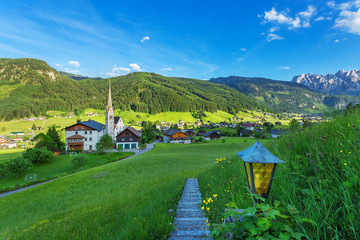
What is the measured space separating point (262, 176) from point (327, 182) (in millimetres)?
1462

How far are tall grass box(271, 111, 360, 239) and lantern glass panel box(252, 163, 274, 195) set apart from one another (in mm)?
360

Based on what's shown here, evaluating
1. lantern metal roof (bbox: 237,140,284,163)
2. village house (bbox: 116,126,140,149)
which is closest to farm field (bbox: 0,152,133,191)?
village house (bbox: 116,126,140,149)

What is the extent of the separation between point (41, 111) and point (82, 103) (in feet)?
132

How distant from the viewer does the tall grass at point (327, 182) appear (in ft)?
6.84

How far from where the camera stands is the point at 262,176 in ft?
9.37

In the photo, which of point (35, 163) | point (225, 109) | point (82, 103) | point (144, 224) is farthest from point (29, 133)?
point (225, 109)

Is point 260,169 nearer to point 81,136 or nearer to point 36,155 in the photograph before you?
point 36,155

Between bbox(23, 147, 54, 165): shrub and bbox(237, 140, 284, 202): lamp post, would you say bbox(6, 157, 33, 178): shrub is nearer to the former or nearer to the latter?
bbox(23, 147, 54, 165): shrub

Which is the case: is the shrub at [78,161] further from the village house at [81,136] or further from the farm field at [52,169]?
the village house at [81,136]

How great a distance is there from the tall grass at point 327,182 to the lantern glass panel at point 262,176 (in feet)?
1.18

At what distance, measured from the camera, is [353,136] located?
3520 millimetres

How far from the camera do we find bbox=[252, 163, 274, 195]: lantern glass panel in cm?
282

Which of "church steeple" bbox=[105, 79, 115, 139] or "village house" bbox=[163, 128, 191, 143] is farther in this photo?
"village house" bbox=[163, 128, 191, 143]

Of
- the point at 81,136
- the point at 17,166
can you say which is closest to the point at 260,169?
the point at 17,166
